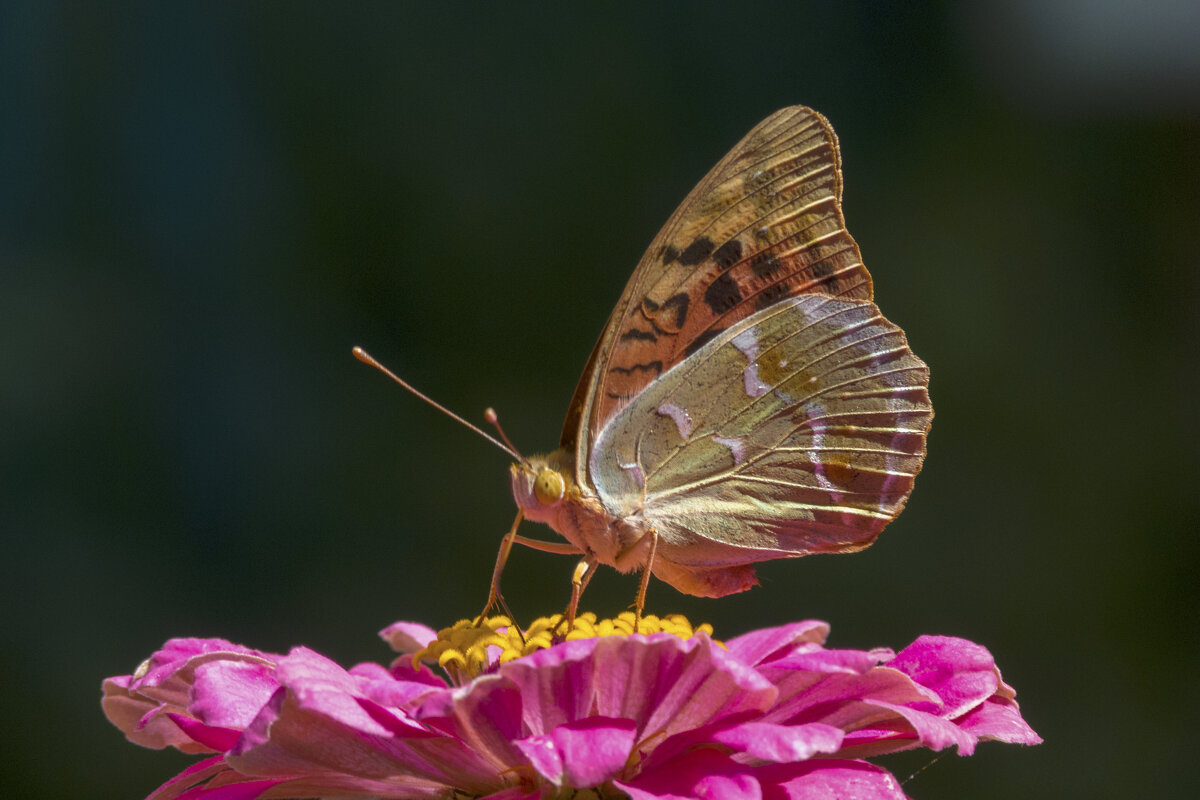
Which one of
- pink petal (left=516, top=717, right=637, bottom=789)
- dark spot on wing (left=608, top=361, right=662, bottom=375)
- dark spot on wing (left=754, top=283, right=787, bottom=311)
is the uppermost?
dark spot on wing (left=754, top=283, right=787, bottom=311)

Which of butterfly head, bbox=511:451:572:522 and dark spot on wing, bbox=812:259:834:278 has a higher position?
dark spot on wing, bbox=812:259:834:278

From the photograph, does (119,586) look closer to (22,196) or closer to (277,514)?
(277,514)

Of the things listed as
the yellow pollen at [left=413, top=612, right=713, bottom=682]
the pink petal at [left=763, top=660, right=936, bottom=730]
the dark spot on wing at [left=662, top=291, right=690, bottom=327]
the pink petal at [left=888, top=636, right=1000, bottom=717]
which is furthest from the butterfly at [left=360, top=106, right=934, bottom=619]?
the pink petal at [left=763, top=660, right=936, bottom=730]

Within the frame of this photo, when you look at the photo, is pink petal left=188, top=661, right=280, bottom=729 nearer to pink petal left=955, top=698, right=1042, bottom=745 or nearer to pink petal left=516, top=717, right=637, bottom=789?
pink petal left=516, top=717, right=637, bottom=789

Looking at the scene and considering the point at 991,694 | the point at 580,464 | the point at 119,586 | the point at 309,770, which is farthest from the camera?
the point at 119,586

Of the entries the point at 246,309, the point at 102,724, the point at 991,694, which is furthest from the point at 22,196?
the point at 991,694
